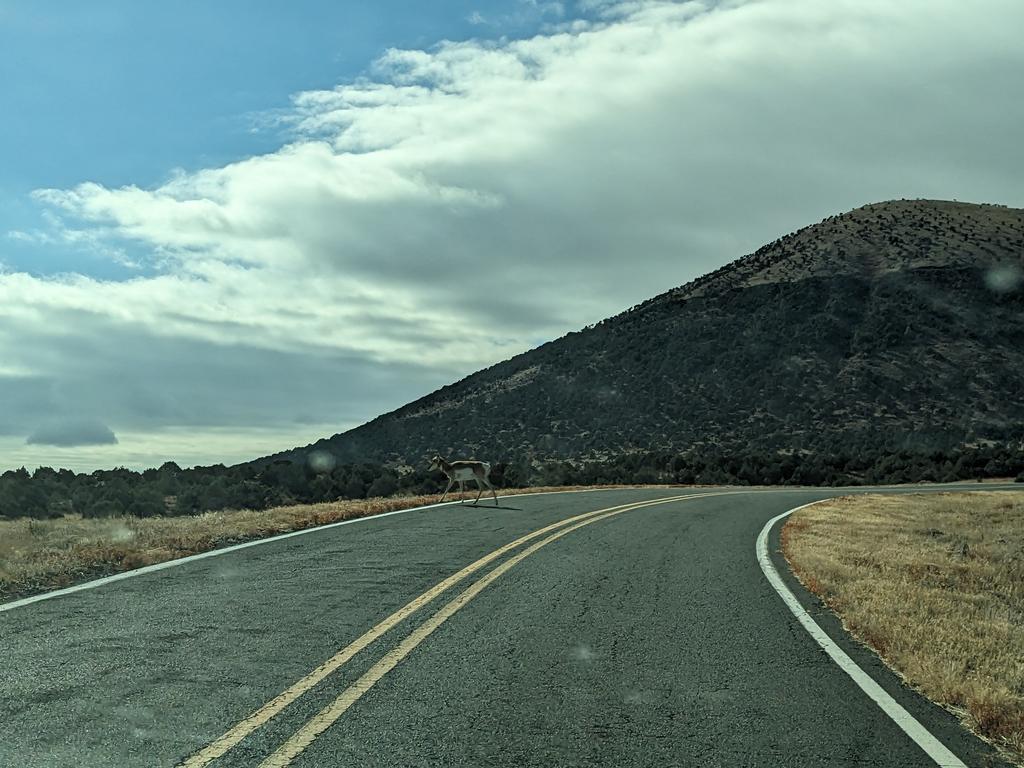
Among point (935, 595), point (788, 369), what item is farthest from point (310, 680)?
point (788, 369)

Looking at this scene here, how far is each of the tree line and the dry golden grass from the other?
57.2 ft

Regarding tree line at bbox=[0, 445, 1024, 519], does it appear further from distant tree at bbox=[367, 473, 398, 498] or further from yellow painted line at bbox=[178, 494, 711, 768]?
yellow painted line at bbox=[178, 494, 711, 768]

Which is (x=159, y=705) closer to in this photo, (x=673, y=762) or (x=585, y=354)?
(x=673, y=762)

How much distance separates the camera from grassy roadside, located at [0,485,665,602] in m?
10.5

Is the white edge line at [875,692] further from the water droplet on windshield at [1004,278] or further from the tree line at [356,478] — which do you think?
the water droplet on windshield at [1004,278]

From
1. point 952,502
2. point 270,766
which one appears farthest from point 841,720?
point 952,502

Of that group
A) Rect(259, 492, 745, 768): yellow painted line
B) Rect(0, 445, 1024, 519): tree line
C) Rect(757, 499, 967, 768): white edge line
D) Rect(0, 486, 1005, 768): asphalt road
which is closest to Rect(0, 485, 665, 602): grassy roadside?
Rect(0, 486, 1005, 768): asphalt road

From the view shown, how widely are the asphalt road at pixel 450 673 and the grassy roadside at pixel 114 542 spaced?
984 mm

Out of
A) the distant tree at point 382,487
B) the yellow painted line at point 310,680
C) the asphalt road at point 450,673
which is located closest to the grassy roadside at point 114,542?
the asphalt road at point 450,673

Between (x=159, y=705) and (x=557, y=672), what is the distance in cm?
270

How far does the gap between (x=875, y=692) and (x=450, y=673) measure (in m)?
3.01

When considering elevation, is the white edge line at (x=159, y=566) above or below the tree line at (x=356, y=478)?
below

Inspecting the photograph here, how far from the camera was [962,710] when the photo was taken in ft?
20.9

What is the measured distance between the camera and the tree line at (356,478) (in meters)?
27.6
